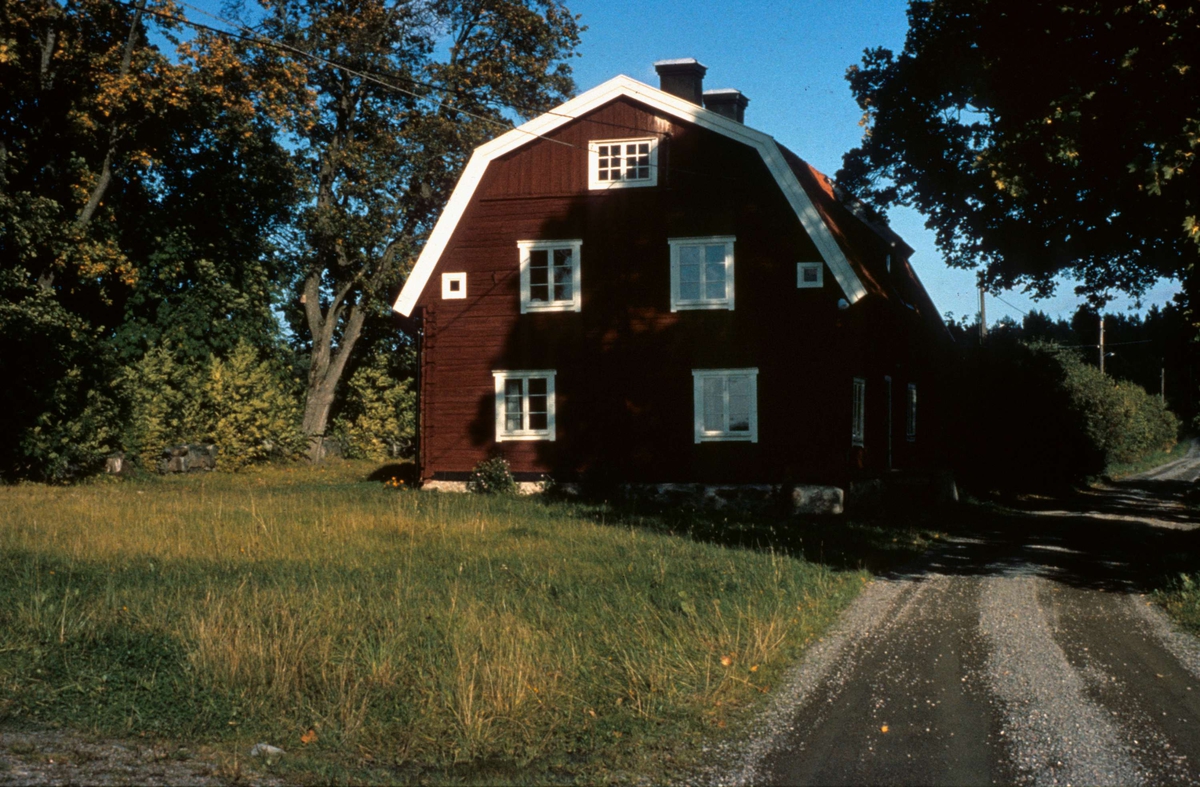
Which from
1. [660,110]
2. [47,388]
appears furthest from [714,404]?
[47,388]

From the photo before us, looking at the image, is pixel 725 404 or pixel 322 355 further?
pixel 322 355

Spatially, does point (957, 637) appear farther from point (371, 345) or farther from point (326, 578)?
point (371, 345)

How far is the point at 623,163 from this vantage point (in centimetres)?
2233

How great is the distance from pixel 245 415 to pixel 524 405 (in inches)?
435

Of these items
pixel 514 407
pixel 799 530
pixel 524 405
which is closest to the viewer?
pixel 799 530

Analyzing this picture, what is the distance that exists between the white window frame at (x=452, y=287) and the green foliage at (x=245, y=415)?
32.1ft

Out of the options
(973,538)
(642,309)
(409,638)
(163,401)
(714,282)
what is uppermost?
(714,282)

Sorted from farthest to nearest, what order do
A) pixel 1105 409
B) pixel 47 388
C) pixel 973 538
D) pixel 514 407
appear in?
pixel 1105 409 < pixel 47 388 < pixel 514 407 < pixel 973 538

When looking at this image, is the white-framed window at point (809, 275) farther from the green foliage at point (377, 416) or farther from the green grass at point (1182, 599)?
the green foliage at point (377, 416)

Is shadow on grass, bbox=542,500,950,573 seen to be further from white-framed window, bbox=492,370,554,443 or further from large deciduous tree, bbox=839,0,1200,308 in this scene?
large deciduous tree, bbox=839,0,1200,308

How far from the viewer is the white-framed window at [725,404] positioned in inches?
851

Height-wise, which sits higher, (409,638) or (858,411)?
(858,411)

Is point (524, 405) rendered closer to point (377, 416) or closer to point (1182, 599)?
point (1182, 599)

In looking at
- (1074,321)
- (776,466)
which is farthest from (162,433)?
(1074,321)
